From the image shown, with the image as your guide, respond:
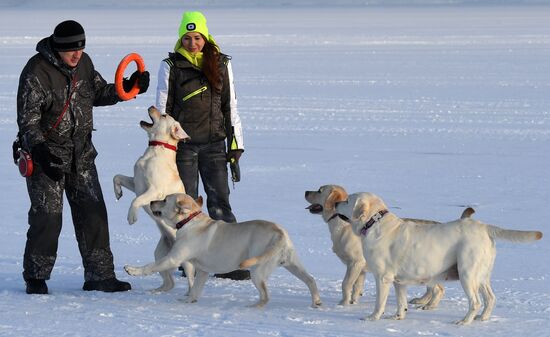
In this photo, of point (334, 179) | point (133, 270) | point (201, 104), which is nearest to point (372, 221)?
point (133, 270)

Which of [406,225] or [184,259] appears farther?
[184,259]

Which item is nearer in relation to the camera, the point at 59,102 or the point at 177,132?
the point at 59,102

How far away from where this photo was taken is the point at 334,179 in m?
12.5

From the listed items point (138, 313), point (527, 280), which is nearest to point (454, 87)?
point (527, 280)

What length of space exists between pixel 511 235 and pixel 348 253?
4.10 feet

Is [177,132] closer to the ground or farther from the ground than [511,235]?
farther from the ground

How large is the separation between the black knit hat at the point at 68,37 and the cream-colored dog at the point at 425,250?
213 cm

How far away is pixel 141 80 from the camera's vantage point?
7.73 meters

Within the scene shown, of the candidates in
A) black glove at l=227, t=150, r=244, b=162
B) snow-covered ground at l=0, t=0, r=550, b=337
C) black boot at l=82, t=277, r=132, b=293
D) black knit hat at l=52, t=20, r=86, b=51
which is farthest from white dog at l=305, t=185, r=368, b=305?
black knit hat at l=52, t=20, r=86, b=51

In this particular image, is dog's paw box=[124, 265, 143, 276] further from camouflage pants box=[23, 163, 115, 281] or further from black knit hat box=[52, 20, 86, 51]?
black knit hat box=[52, 20, 86, 51]

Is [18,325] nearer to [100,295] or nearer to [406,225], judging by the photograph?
[100,295]

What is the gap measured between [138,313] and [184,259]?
51cm

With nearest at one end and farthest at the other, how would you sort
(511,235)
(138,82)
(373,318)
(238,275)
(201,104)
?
1. (511,235)
2. (373,318)
3. (138,82)
4. (201,104)
5. (238,275)

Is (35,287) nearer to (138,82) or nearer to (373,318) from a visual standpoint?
(138,82)
